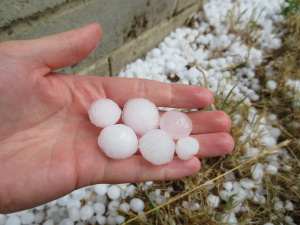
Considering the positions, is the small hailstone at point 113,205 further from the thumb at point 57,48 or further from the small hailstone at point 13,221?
the thumb at point 57,48

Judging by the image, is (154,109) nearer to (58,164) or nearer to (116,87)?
(116,87)

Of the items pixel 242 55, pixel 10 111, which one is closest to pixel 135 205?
pixel 10 111

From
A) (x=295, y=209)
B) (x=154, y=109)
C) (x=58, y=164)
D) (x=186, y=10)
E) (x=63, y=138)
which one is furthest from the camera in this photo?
(x=186, y=10)

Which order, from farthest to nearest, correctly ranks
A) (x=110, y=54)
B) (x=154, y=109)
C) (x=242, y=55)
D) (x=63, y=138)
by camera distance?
1. (x=242, y=55)
2. (x=110, y=54)
3. (x=154, y=109)
4. (x=63, y=138)

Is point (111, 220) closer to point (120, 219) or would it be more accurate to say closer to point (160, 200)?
point (120, 219)

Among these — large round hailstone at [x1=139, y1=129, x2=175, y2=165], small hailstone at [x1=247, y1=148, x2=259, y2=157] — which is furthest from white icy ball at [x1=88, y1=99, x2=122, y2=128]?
small hailstone at [x1=247, y1=148, x2=259, y2=157]

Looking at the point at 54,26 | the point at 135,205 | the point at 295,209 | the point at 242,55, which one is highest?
the point at 54,26

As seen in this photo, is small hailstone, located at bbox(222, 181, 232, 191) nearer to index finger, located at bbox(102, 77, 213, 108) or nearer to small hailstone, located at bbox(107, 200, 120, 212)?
index finger, located at bbox(102, 77, 213, 108)
